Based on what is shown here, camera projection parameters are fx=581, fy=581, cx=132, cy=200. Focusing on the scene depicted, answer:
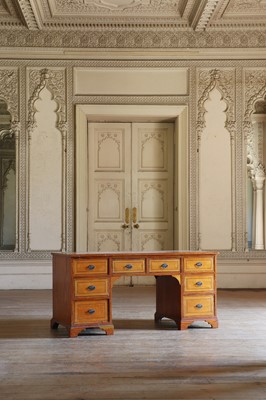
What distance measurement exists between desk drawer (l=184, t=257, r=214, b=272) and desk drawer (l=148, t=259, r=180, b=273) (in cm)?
9

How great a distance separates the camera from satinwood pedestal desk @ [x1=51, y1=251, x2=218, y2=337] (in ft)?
16.9

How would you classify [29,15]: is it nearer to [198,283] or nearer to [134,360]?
[198,283]

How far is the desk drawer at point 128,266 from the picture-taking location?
5273 mm

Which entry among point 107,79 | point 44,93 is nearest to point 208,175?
point 107,79

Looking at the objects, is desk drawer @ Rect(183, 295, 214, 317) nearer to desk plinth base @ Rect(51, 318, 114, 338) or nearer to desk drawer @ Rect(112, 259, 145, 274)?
desk drawer @ Rect(112, 259, 145, 274)

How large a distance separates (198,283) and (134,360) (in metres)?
1.52

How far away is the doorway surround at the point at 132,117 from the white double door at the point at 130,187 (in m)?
0.23

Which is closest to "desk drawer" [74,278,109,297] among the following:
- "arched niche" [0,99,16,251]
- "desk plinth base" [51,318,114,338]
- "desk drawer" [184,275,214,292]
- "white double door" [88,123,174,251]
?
"desk plinth base" [51,318,114,338]

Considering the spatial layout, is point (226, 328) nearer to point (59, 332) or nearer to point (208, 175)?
point (59, 332)

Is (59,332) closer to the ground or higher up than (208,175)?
closer to the ground

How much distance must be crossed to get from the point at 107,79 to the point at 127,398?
640 cm

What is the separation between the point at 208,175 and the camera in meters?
8.97

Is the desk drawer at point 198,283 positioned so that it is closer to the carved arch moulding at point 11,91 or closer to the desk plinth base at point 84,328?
the desk plinth base at point 84,328

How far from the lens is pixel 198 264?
5.51 meters
